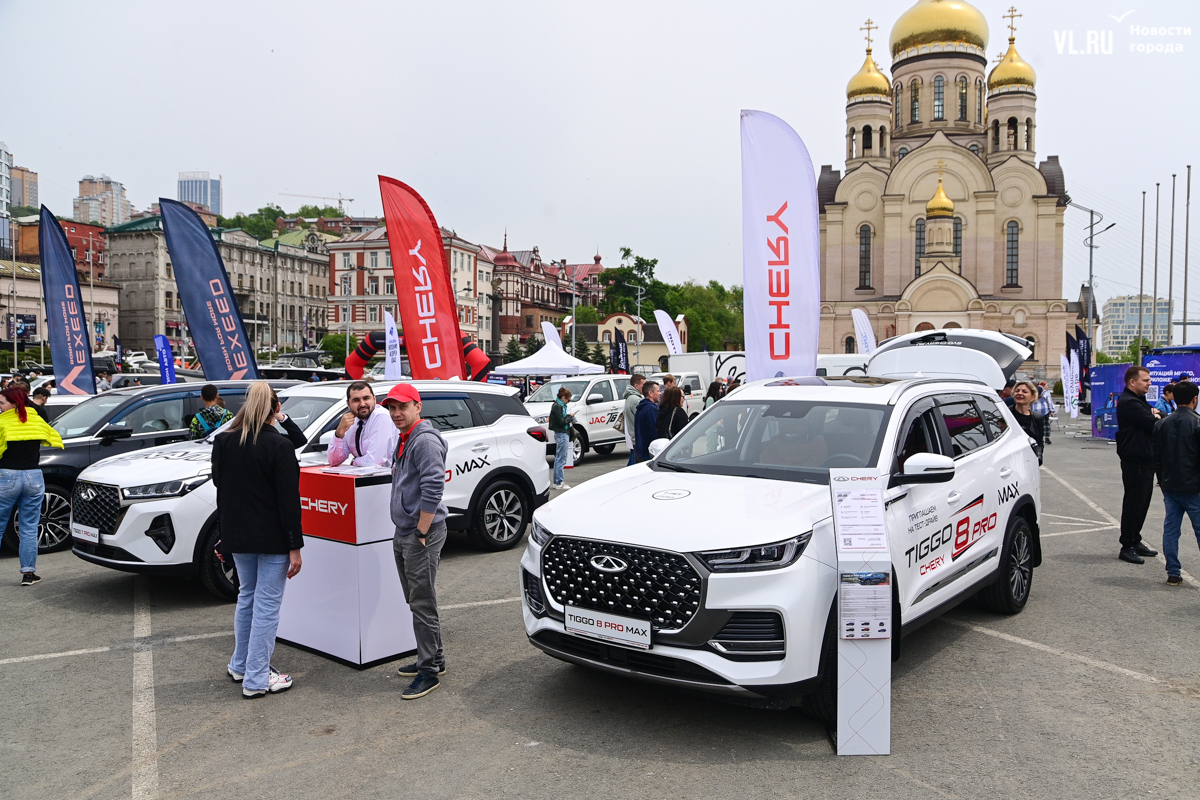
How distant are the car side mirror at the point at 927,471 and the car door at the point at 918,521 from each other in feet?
0.28

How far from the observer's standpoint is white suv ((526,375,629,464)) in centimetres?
1858

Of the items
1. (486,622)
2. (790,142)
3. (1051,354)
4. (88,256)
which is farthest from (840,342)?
(88,256)

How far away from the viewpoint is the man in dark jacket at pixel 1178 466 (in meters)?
7.85

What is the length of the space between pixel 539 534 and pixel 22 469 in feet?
19.1

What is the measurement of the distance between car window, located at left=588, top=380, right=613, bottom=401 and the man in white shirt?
12144mm

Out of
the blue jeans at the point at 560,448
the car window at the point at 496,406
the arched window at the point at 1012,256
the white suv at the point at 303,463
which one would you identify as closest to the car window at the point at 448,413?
the white suv at the point at 303,463

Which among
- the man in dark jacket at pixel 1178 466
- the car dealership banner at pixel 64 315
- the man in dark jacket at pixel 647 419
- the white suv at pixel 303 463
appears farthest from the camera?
the car dealership banner at pixel 64 315

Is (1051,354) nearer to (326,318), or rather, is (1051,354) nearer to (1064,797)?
(1064,797)

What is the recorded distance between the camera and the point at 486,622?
677 centimetres

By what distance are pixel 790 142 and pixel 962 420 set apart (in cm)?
467

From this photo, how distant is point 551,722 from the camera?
4805 mm

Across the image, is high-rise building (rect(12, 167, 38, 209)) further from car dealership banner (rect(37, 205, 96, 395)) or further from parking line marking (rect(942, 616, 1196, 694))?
parking line marking (rect(942, 616, 1196, 694))

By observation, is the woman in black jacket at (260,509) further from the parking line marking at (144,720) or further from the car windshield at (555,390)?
the car windshield at (555,390)

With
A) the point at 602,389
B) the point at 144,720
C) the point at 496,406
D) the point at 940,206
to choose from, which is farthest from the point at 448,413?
the point at 940,206
